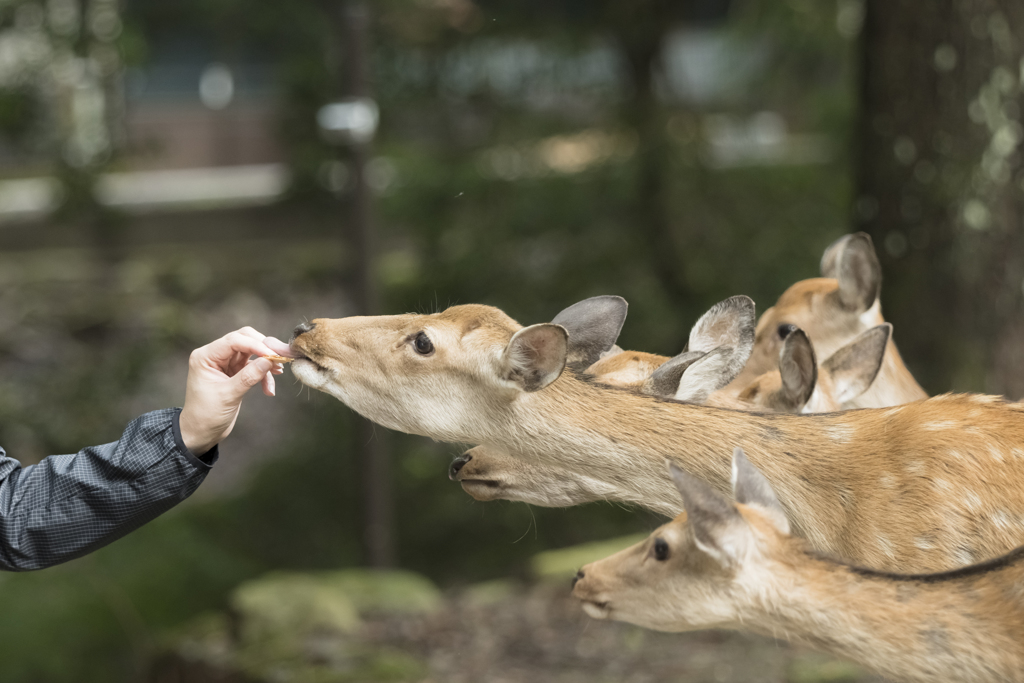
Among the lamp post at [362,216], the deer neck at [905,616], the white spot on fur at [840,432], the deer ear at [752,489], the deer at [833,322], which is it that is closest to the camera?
the deer neck at [905,616]

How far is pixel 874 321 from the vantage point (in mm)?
3527

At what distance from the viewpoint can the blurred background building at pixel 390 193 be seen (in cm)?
721

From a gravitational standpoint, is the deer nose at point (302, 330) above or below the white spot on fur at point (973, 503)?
above

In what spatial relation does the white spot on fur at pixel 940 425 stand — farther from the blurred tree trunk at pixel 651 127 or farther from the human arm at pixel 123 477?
the blurred tree trunk at pixel 651 127

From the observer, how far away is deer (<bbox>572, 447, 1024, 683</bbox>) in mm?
1966

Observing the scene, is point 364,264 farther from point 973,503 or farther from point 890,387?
point 973,503

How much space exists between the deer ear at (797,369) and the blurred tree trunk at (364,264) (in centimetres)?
453

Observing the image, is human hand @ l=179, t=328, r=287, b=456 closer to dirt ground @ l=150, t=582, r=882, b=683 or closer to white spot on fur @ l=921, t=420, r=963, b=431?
white spot on fur @ l=921, t=420, r=963, b=431

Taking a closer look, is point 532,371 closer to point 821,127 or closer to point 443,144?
point 443,144

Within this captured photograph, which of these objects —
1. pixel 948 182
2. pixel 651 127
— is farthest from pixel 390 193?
pixel 948 182

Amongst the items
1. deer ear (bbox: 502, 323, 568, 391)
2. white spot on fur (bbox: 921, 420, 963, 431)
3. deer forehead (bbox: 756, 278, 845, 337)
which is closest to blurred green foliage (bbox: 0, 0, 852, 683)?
deer forehead (bbox: 756, 278, 845, 337)

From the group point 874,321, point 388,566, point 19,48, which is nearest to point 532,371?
point 874,321

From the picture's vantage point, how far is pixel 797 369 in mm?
2650

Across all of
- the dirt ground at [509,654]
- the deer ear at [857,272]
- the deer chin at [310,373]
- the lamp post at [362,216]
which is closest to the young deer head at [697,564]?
the deer chin at [310,373]
